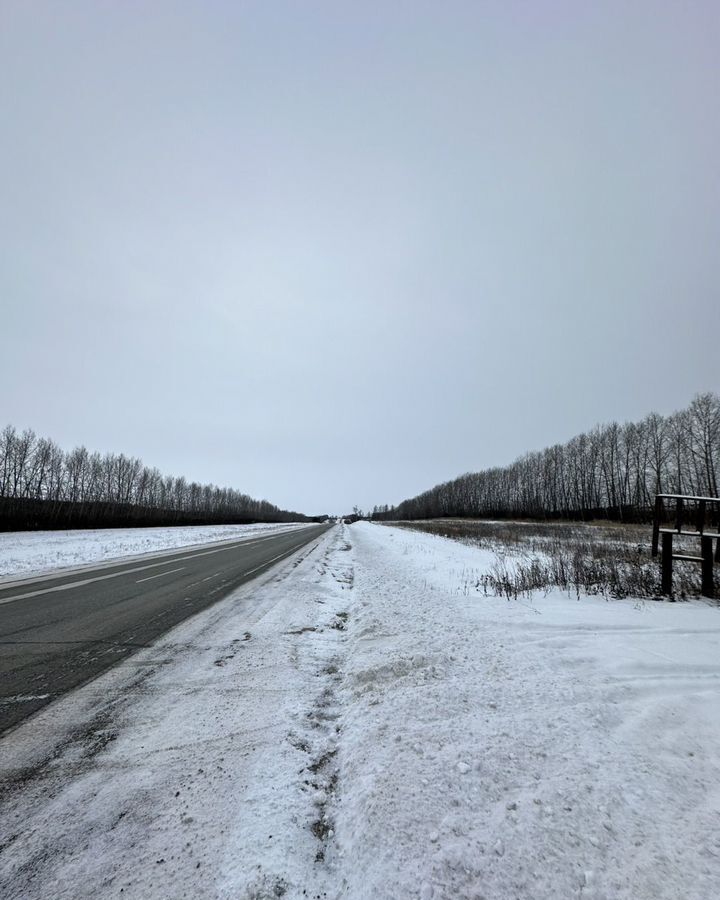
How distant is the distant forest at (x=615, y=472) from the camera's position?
54031 millimetres

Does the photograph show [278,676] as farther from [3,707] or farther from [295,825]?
[3,707]

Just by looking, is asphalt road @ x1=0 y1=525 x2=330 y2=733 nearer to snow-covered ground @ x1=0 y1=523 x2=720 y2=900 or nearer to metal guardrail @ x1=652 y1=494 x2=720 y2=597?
snow-covered ground @ x1=0 y1=523 x2=720 y2=900

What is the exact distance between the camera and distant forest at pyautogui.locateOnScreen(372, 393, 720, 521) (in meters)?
54.0

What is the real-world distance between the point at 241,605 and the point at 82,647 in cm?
279

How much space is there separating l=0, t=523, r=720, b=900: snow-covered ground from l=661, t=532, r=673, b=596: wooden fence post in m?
2.07

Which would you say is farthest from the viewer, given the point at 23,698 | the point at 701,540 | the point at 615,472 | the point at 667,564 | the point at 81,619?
the point at 615,472

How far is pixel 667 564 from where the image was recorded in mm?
6969

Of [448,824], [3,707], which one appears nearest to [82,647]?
[3,707]

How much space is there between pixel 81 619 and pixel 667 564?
1040 centimetres

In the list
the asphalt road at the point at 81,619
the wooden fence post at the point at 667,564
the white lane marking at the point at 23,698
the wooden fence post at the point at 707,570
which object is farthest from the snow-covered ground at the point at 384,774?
the wooden fence post at the point at 707,570

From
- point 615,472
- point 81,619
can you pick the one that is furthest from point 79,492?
point 615,472

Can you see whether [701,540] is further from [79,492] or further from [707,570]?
[79,492]

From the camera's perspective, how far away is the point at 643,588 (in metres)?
7.33

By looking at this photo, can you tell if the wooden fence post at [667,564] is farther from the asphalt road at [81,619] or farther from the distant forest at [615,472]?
the distant forest at [615,472]
